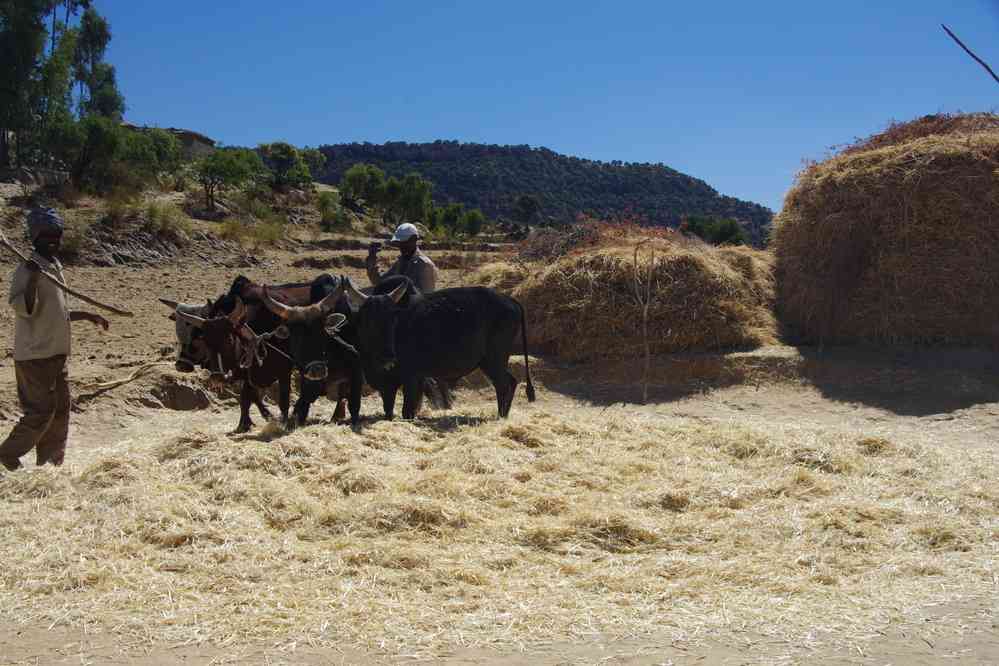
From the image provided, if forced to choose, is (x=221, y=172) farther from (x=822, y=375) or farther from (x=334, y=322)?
(x=334, y=322)

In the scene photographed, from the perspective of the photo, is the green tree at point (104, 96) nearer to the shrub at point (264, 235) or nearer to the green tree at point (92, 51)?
the green tree at point (92, 51)

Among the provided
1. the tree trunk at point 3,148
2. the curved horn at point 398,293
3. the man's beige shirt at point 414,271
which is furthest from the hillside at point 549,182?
the curved horn at point 398,293

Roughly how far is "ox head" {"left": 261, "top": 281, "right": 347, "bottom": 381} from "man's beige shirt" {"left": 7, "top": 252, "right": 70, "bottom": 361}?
1.83 metres

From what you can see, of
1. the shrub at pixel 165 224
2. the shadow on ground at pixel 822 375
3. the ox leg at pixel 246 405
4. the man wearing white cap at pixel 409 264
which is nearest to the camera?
the ox leg at pixel 246 405

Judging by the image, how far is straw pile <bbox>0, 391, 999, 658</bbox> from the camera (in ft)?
12.5

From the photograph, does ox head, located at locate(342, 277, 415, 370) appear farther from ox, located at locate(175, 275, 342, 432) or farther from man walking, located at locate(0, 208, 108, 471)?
man walking, located at locate(0, 208, 108, 471)

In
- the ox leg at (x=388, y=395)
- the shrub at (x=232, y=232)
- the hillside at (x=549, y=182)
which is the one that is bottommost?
the ox leg at (x=388, y=395)

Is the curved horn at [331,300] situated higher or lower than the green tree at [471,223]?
lower

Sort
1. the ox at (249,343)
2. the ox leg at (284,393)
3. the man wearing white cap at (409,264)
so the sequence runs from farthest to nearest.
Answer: the man wearing white cap at (409,264) → the ox leg at (284,393) → the ox at (249,343)

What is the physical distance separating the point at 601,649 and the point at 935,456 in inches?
184

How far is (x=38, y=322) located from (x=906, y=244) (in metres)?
10.0

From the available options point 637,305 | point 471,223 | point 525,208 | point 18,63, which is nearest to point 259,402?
point 637,305

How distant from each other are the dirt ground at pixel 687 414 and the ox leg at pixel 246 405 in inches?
23.6

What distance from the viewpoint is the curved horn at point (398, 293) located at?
7.98 m
